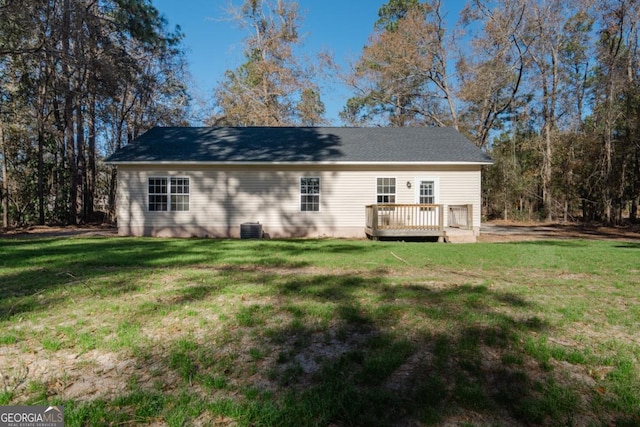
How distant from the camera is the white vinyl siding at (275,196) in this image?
1328 centimetres

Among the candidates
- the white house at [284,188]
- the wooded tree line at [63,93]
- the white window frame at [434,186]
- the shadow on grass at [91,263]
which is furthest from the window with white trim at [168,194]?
the white window frame at [434,186]

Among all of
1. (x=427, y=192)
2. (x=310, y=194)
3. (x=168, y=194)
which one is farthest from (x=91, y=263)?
(x=427, y=192)

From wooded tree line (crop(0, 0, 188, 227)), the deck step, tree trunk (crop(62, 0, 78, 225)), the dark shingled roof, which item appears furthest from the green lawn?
tree trunk (crop(62, 0, 78, 225))

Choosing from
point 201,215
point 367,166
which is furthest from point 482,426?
point 201,215

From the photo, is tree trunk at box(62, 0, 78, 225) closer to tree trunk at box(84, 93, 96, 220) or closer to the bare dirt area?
tree trunk at box(84, 93, 96, 220)

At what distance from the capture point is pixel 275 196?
13.5m

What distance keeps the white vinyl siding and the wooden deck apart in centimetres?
93

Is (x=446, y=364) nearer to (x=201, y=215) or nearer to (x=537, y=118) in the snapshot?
(x=201, y=215)

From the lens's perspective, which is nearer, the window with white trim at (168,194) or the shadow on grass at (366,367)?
the shadow on grass at (366,367)

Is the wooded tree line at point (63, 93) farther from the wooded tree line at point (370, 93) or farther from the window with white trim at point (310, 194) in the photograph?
the window with white trim at point (310, 194)

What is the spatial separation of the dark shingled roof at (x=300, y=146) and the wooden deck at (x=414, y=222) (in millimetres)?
2011

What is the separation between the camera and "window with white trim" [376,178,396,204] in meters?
13.6

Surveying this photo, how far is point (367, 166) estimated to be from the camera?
44.2ft

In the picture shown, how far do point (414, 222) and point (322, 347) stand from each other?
9713 millimetres
